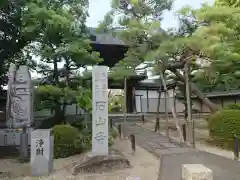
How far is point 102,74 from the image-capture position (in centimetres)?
852

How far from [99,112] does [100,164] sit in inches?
62.3

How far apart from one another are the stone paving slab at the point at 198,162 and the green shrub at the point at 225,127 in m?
1.92

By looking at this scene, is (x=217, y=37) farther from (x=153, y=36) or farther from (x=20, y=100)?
(x=20, y=100)

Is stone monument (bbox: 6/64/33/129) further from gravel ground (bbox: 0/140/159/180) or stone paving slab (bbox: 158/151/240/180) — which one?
stone paving slab (bbox: 158/151/240/180)

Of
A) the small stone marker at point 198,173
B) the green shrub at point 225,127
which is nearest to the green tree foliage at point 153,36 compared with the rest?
the green shrub at point 225,127

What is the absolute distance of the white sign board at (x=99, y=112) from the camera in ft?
27.2

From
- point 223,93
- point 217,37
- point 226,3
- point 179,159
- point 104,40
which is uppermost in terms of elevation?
point 226,3

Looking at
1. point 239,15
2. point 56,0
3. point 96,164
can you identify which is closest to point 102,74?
point 96,164

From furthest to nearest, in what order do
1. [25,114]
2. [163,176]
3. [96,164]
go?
[25,114], [96,164], [163,176]

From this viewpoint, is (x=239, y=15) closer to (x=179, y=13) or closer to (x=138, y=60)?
(x=179, y=13)

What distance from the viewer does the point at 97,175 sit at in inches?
296

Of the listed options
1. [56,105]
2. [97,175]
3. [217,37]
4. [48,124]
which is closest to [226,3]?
[217,37]

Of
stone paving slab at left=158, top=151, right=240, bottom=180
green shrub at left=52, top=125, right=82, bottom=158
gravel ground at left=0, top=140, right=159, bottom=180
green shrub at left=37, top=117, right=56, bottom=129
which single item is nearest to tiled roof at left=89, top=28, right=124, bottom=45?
green shrub at left=37, top=117, right=56, bottom=129

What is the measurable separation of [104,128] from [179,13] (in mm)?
6388
